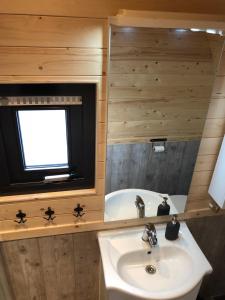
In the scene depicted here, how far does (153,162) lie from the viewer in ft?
4.92

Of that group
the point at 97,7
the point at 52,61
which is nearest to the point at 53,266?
the point at 52,61

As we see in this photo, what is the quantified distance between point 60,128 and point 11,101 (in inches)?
10.1

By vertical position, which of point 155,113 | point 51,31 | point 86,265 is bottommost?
point 86,265

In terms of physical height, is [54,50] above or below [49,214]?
above

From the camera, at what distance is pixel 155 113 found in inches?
56.2

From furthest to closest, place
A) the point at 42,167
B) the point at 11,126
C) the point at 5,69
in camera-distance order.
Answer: the point at 42,167 < the point at 11,126 < the point at 5,69

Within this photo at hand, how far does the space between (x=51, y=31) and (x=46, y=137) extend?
0.49 m

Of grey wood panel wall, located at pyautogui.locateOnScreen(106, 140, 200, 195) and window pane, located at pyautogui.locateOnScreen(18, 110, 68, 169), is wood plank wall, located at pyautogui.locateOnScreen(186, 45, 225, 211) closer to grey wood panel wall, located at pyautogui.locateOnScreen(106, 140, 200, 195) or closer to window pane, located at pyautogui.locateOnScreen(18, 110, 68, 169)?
grey wood panel wall, located at pyautogui.locateOnScreen(106, 140, 200, 195)

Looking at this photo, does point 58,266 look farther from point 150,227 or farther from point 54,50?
point 54,50

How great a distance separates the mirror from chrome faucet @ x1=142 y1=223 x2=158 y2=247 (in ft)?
0.32

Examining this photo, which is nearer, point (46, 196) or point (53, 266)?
point (46, 196)

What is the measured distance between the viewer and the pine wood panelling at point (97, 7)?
97 centimetres

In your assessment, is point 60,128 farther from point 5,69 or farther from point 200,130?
point 200,130

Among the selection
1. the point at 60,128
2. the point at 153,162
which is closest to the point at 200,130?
the point at 153,162
